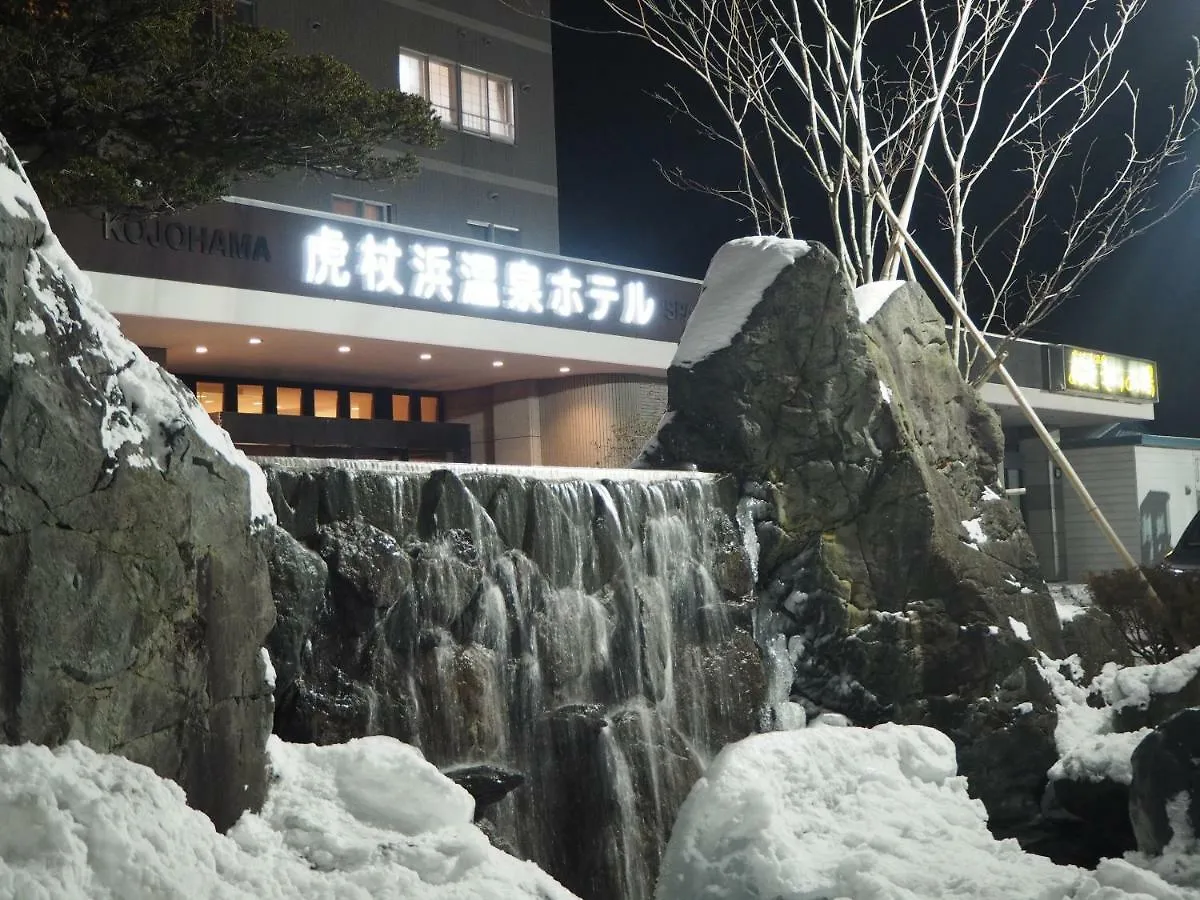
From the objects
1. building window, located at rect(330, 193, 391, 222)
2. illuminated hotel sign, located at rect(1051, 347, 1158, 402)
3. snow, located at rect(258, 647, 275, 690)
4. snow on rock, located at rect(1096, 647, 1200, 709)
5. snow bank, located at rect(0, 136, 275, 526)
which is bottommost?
snow on rock, located at rect(1096, 647, 1200, 709)

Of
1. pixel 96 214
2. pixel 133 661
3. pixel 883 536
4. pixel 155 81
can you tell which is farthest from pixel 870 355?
pixel 96 214

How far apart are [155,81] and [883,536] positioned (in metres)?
7.70

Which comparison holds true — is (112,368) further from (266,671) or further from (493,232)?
(493,232)

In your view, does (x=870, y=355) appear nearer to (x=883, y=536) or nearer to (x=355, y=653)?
(x=883, y=536)

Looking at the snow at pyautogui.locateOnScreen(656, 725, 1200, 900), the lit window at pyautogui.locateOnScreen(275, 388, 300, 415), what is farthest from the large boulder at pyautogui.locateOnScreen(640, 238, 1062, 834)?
the lit window at pyautogui.locateOnScreen(275, 388, 300, 415)

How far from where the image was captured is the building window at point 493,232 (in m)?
24.4

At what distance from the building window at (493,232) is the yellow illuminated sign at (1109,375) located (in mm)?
12124

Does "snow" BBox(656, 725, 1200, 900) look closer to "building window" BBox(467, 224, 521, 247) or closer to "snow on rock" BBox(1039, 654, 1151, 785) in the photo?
"snow on rock" BBox(1039, 654, 1151, 785)

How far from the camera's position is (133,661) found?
219 inches

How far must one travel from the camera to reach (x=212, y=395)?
19672mm

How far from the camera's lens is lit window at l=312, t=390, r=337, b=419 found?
68.6ft

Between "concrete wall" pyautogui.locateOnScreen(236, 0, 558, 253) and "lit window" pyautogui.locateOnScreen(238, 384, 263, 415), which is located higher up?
"concrete wall" pyautogui.locateOnScreen(236, 0, 558, 253)

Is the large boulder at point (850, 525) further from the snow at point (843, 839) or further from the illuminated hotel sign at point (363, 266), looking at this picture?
the illuminated hotel sign at point (363, 266)

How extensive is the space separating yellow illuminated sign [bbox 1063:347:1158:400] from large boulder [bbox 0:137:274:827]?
80.1 feet
